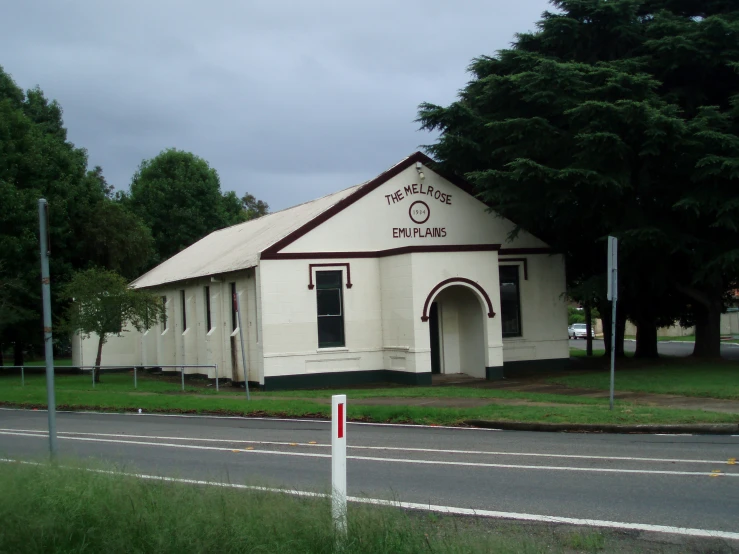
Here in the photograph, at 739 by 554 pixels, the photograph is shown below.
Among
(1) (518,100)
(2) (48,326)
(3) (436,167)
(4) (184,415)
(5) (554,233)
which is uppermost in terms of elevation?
(1) (518,100)

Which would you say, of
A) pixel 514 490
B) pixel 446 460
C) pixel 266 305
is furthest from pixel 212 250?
pixel 514 490

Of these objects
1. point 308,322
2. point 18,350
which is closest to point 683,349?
point 308,322

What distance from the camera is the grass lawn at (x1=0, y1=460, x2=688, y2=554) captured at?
5.87 metres

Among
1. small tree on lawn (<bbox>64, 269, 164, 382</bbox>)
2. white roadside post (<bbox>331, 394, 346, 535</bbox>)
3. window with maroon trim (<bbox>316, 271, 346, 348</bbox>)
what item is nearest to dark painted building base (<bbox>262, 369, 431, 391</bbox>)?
window with maroon trim (<bbox>316, 271, 346, 348</bbox>)

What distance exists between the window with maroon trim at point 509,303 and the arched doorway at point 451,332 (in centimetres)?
157

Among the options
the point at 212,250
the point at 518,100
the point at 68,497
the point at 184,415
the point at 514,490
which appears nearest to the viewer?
the point at 68,497

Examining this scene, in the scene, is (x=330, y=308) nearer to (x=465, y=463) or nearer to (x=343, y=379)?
(x=343, y=379)

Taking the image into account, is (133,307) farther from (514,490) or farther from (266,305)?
(514,490)

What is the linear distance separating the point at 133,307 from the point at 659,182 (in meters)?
17.7

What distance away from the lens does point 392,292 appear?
2528cm

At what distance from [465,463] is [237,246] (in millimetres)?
21278

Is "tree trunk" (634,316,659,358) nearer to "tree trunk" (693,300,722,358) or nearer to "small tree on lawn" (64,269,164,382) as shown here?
"tree trunk" (693,300,722,358)

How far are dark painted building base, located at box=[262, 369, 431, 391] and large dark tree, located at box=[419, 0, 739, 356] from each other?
568 cm

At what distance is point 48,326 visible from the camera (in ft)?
31.8
